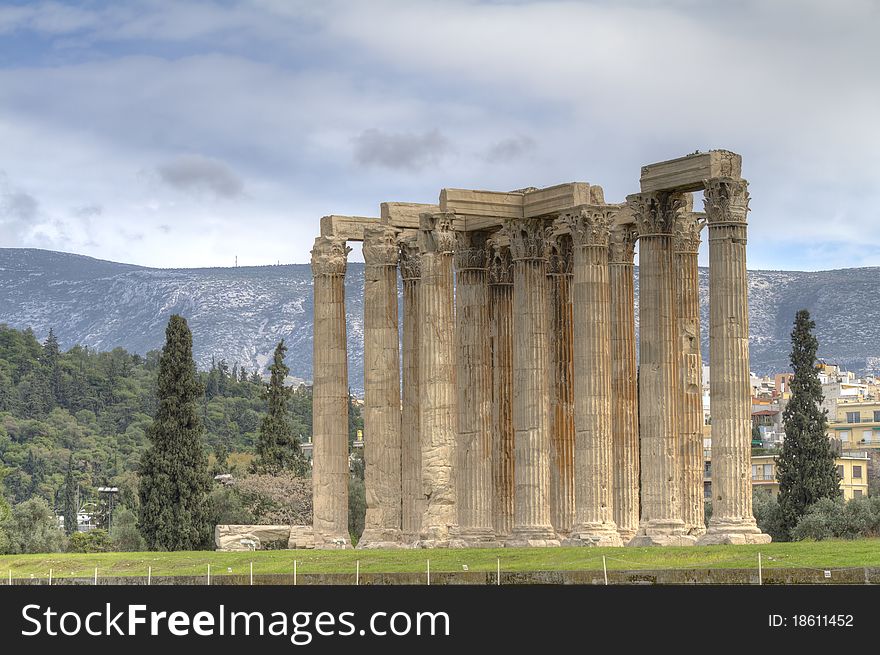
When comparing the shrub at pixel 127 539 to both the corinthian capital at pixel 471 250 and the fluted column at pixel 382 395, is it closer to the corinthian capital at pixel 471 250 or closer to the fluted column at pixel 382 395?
the fluted column at pixel 382 395

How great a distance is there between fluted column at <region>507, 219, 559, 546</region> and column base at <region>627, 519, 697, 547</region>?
7.11m

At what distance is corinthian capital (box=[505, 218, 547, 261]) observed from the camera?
274 feet

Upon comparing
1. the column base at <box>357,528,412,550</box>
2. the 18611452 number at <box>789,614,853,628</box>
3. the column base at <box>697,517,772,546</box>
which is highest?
the column base at <box>697,517,772,546</box>

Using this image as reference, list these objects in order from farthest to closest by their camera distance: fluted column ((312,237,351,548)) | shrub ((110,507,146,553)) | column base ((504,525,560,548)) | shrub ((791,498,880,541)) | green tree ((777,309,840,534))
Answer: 1. shrub ((110,507,146,553))
2. green tree ((777,309,840,534))
3. shrub ((791,498,880,541))
4. fluted column ((312,237,351,548))
5. column base ((504,525,560,548))

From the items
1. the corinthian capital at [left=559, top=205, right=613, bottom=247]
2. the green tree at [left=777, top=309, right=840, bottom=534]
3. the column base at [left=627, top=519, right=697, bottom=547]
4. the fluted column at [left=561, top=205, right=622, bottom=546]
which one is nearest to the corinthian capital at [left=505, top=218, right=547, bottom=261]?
the fluted column at [left=561, top=205, right=622, bottom=546]

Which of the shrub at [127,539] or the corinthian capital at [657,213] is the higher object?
the corinthian capital at [657,213]

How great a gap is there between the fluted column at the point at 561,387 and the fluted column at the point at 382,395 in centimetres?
739

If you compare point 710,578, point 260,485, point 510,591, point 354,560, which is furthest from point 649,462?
point 260,485

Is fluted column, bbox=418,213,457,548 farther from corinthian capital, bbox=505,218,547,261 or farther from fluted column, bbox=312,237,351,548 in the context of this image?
fluted column, bbox=312,237,351,548

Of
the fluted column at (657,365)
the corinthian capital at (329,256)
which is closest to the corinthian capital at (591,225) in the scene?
the fluted column at (657,365)

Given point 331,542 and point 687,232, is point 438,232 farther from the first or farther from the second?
point 331,542

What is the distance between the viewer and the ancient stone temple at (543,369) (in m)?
72.9

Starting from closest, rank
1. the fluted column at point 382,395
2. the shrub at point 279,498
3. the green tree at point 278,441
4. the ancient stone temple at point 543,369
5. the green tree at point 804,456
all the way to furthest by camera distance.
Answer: the ancient stone temple at point 543,369 < the fluted column at point 382,395 < the green tree at point 804,456 < the shrub at point 279,498 < the green tree at point 278,441

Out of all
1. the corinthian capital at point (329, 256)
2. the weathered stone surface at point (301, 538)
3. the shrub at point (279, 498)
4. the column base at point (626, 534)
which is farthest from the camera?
the shrub at point (279, 498)
